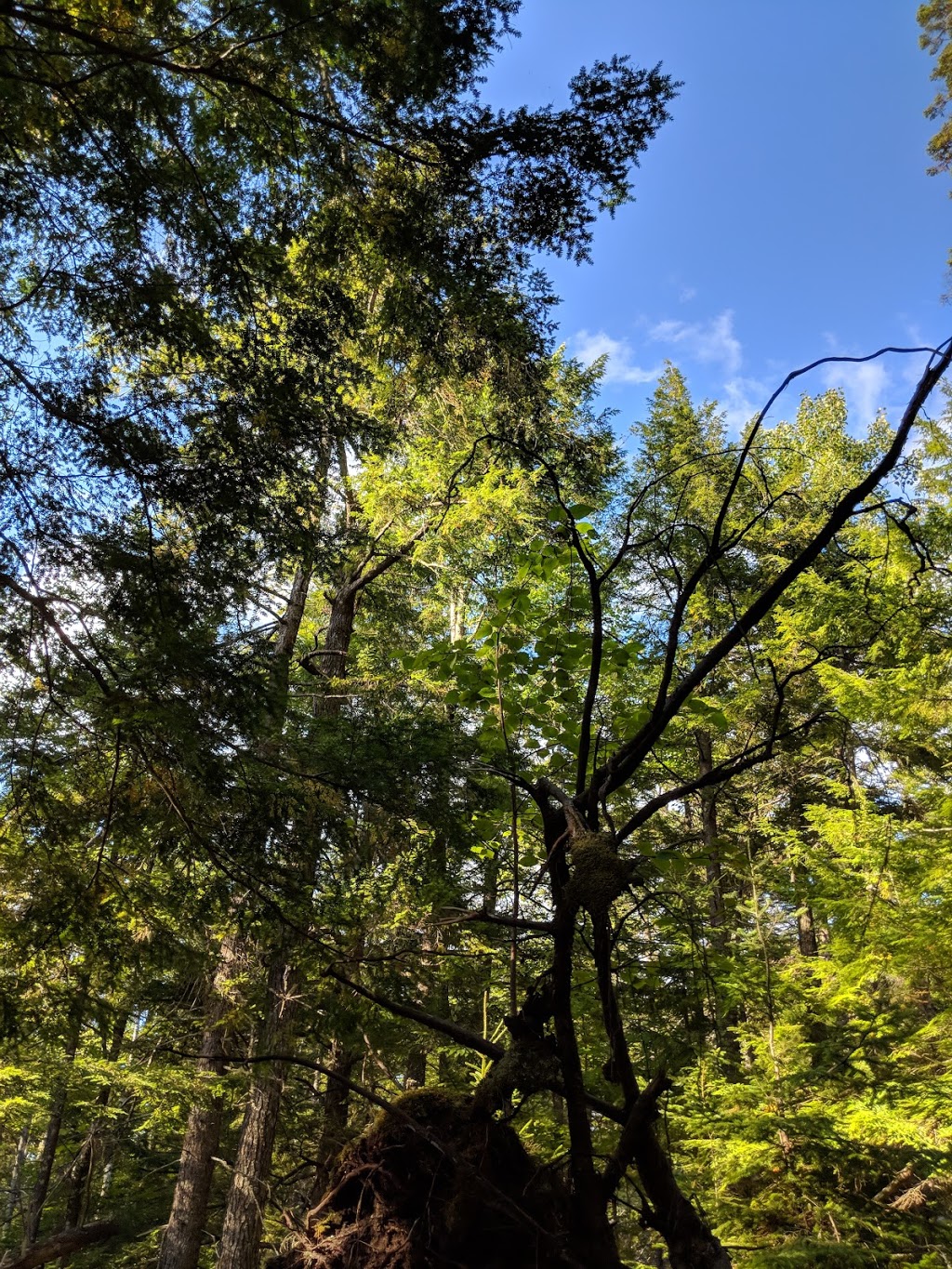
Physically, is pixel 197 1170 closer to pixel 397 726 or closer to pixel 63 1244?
pixel 63 1244

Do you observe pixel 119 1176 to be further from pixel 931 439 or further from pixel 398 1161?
pixel 931 439

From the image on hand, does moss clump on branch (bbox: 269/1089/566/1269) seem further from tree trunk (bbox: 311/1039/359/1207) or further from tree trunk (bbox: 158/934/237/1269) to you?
tree trunk (bbox: 158/934/237/1269)

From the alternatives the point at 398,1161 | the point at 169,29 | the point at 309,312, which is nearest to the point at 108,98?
the point at 169,29

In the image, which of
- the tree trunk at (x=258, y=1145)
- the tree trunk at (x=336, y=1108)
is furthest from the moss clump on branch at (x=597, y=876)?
the tree trunk at (x=258, y=1145)

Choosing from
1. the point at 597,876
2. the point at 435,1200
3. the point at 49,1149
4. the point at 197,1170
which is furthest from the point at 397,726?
the point at 49,1149

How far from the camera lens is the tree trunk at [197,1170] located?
7.49m

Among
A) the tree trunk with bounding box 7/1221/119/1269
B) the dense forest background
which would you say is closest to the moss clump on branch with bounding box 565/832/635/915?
the dense forest background

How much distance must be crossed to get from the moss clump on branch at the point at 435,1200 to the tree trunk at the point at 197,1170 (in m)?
5.80

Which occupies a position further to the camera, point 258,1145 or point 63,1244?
point 63,1244

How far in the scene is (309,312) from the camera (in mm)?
4379

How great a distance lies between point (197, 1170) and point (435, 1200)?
8223 millimetres

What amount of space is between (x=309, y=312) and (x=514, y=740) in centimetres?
310

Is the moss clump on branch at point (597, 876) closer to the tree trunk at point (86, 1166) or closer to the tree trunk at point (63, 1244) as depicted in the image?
the tree trunk at point (86, 1166)

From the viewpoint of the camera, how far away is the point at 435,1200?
5.96 feet
